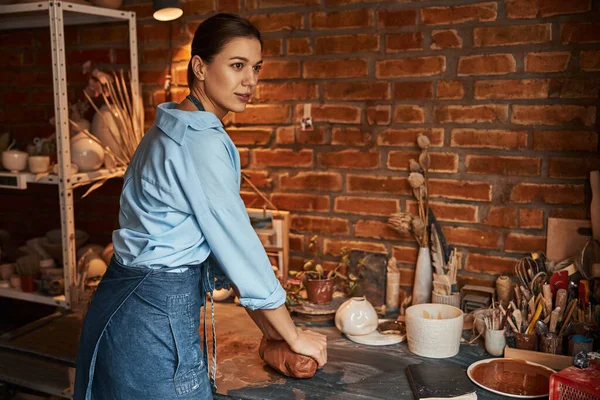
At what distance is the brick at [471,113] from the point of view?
6.84 ft

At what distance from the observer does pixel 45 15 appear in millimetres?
2623

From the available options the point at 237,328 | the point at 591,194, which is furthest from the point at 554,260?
the point at 237,328

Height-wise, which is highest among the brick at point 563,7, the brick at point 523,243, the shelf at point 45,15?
the shelf at point 45,15

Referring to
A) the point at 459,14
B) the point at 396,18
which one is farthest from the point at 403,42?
the point at 459,14

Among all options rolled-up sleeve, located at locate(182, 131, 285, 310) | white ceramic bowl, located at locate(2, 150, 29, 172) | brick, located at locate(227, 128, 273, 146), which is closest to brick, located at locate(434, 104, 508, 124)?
brick, located at locate(227, 128, 273, 146)

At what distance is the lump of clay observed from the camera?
5.61ft

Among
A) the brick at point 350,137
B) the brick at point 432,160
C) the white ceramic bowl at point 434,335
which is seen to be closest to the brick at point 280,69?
the brick at point 350,137

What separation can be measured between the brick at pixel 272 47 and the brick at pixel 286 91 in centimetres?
11

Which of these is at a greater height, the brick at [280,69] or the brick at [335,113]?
the brick at [280,69]

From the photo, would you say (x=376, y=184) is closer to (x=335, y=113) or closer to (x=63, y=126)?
(x=335, y=113)

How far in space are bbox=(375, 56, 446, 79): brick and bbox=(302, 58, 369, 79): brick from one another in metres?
0.06

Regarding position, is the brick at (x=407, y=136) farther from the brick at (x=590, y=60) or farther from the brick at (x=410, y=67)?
the brick at (x=590, y=60)

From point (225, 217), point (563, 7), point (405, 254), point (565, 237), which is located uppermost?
point (563, 7)

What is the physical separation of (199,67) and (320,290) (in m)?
0.93
